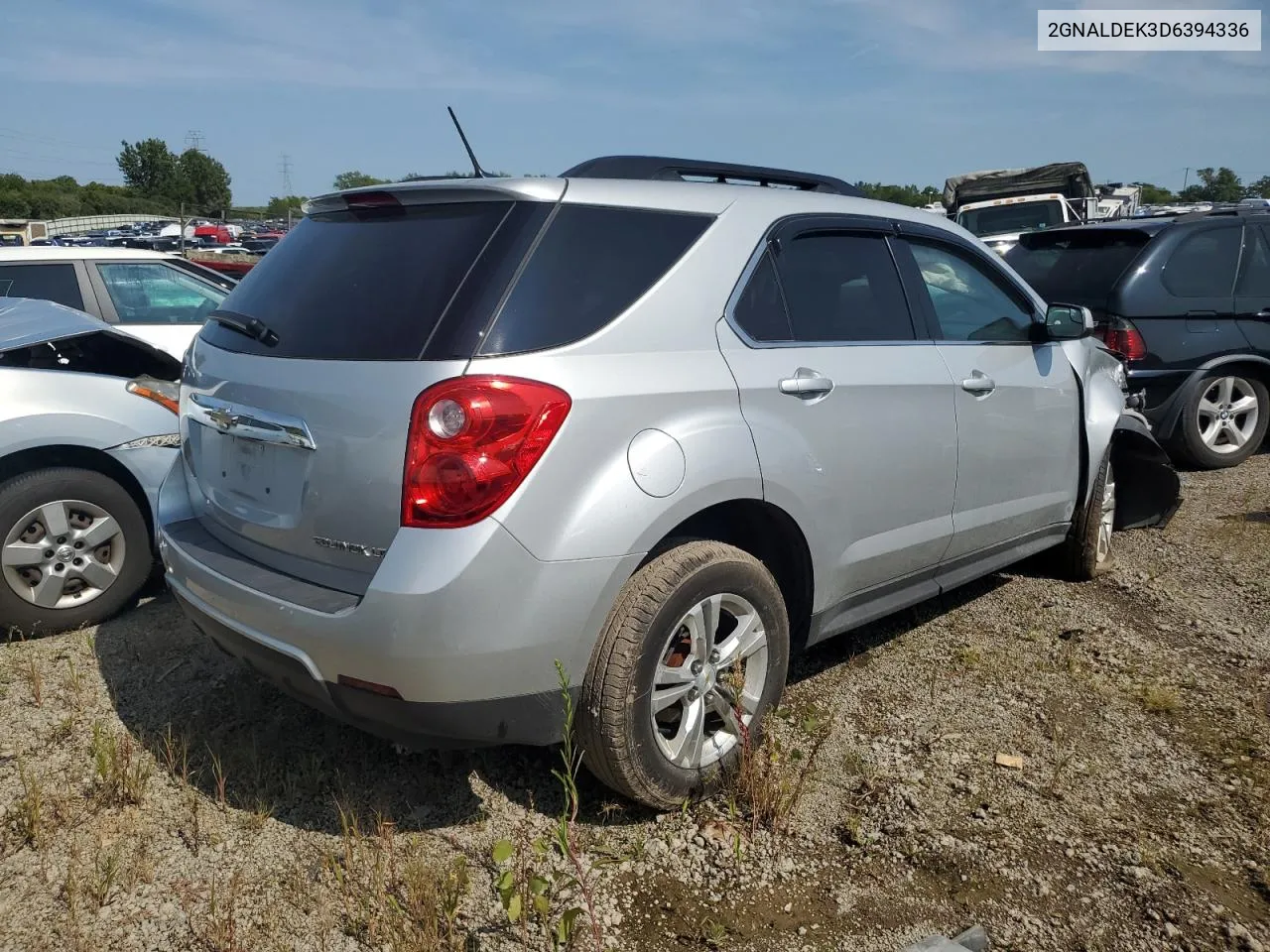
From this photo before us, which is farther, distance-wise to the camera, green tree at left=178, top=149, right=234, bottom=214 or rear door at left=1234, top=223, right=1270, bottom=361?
green tree at left=178, top=149, right=234, bottom=214

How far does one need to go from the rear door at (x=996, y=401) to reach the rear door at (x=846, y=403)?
0.14 meters

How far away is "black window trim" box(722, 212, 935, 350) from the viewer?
9.56 ft

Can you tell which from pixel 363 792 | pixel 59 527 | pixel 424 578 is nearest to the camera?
pixel 424 578

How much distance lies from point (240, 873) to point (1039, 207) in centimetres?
1572

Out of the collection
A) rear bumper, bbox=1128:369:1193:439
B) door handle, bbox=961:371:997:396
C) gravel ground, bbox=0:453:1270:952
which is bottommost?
gravel ground, bbox=0:453:1270:952

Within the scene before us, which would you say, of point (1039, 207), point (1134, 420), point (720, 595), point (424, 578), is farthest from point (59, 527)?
point (1039, 207)

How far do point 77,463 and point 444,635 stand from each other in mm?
2688

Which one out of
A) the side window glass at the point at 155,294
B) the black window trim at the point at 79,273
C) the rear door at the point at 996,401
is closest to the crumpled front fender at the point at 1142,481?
the rear door at the point at 996,401

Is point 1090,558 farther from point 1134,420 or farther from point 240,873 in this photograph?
point 240,873

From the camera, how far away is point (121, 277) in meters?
6.05

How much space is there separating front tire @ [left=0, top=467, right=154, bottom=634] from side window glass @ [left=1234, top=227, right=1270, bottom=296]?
7.12 m

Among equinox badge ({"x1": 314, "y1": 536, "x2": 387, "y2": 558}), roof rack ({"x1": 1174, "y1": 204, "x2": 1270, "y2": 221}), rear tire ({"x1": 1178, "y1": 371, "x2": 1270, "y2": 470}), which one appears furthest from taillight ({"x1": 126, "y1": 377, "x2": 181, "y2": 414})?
roof rack ({"x1": 1174, "y1": 204, "x2": 1270, "y2": 221})

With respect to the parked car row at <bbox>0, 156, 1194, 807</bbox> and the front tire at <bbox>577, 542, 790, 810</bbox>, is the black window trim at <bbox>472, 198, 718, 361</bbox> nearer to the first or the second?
the parked car row at <bbox>0, 156, 1194, 807</bbox>

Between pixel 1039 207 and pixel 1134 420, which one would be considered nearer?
pixel 1134 420
